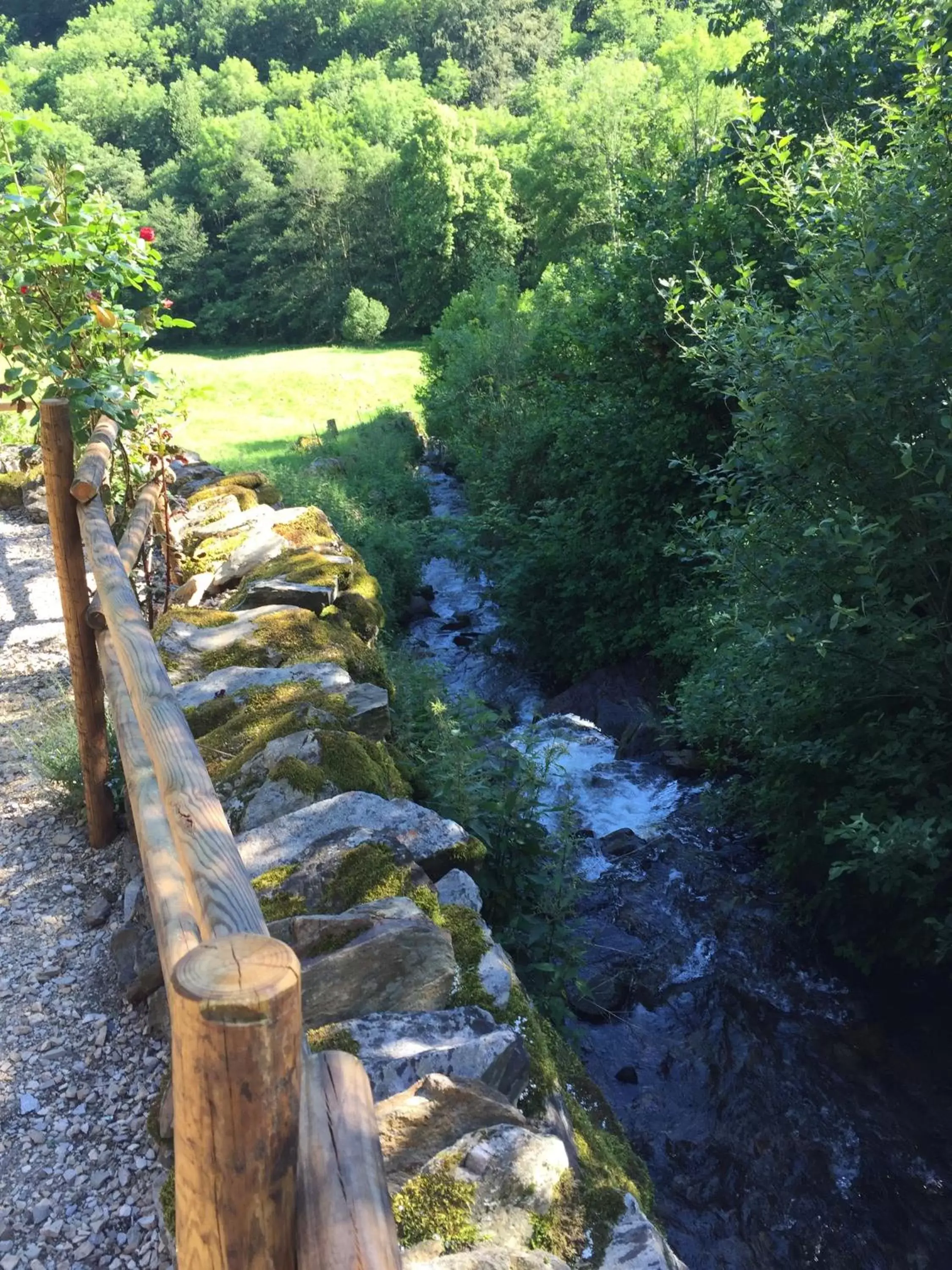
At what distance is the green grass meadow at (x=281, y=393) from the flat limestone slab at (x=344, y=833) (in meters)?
4.26

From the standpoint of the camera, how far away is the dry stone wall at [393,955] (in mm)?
2213

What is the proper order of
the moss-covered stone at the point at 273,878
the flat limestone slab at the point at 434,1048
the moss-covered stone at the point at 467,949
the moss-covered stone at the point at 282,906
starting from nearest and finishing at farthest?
1. the flat limestone slab at the point at 434,1048
2. the moss-covered stone at the point at 467,949
3. the moss-covered stone at the point at 282,906
4. the moss-covered stone at the point at 273,878

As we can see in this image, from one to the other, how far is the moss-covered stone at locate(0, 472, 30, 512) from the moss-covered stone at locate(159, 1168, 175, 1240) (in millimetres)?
9128

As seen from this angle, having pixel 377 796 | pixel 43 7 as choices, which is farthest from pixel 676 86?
pixel 43 7

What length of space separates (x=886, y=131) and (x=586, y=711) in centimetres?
591

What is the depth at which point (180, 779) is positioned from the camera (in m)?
2.18

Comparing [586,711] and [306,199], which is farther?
[306,199]

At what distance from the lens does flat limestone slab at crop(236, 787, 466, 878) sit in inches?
136

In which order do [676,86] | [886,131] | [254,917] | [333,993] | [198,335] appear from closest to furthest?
[254,917] < [333,993] < [886,131] < [676,86] < [198,335]

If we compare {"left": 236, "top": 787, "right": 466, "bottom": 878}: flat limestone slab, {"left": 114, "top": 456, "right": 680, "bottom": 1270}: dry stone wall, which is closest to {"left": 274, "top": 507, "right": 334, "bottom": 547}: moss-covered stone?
{"left": 114, "top": 456, "right": 680, "bottom": 1270}: dry stone wall

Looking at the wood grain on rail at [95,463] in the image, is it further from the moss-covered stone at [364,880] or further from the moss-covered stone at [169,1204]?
the moss-covered stone at [169,1204]

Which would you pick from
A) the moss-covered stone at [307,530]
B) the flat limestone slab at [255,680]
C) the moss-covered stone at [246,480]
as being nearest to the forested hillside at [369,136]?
the moss-covered stone at [246,480]

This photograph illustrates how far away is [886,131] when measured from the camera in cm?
487

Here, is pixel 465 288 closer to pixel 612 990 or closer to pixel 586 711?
pixel 586 711
